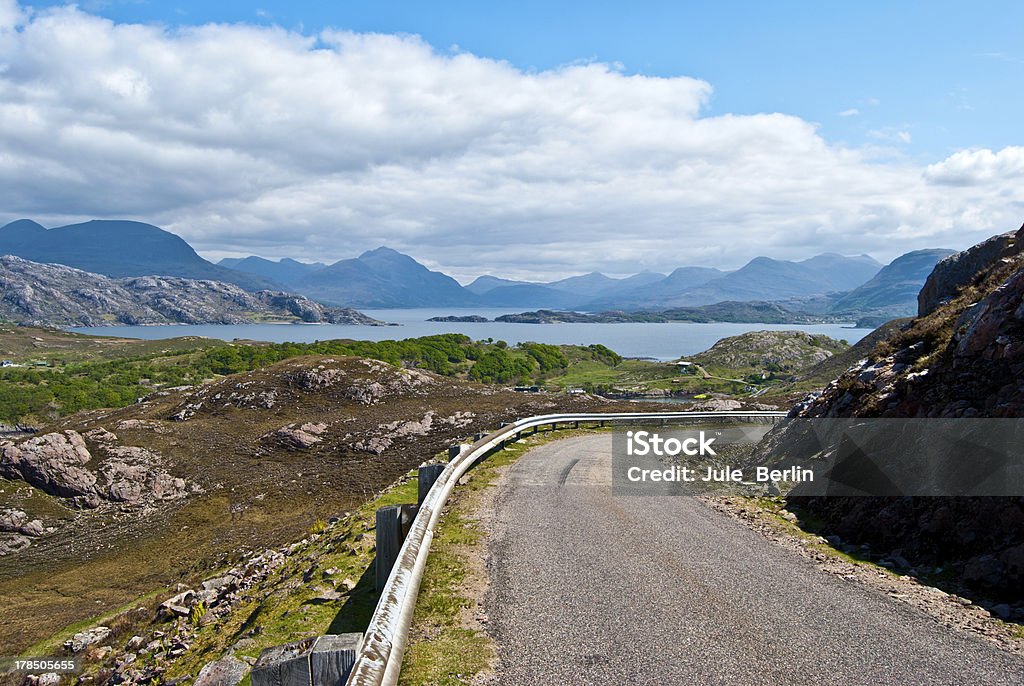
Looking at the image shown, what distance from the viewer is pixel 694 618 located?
780 cm

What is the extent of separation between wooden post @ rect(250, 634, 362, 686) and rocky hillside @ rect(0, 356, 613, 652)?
48.4 feet

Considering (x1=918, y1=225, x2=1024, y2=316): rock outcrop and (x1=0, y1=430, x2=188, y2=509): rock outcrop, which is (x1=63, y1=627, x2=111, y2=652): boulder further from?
(x1=918, y1=225, x2=1024, y2=316): rock outcrop

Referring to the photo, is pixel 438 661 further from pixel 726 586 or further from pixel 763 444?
pixel 763 444

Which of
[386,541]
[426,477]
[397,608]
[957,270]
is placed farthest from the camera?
[957,270]

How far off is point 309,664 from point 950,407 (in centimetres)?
1315

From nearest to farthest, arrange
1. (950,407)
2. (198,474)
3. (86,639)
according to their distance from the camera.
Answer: (950,407) → (86,639) → (198,474)

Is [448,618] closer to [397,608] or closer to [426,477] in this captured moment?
[397,608]

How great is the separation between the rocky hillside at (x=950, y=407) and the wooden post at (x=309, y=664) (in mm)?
8438

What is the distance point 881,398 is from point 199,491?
92.5 ft

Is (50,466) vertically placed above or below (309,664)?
below

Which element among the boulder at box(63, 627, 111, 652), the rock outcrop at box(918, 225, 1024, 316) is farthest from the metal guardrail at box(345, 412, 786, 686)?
the rock outcrop at box(918, 225, 1024, 316)

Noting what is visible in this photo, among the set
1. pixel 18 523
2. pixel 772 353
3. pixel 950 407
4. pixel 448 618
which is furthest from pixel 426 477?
pixel 772 353

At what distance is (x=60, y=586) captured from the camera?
20.0 m

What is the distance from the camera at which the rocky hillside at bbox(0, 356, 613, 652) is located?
2038cm
